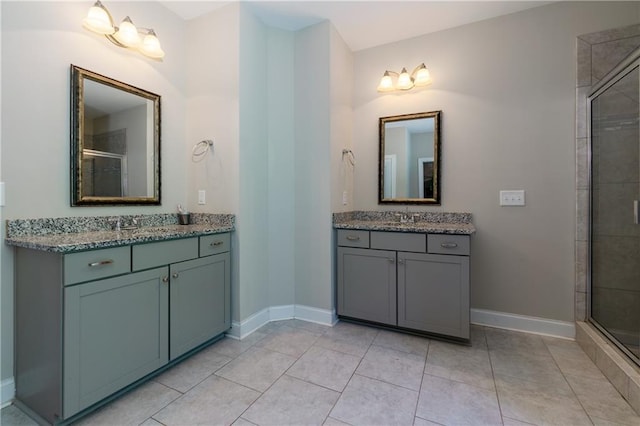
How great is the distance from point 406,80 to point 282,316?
98.3 inches

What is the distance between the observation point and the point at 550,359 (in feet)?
6.48

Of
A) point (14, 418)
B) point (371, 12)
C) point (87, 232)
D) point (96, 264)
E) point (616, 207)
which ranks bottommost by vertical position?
point (14, 418)

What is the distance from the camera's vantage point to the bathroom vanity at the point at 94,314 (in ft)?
4.39

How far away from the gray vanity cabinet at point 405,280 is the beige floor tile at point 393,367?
32 centimetres

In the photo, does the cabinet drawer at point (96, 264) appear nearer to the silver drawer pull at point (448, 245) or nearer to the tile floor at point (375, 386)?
the tile floor at point (375, 386)

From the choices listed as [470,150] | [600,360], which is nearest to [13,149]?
[470,150]

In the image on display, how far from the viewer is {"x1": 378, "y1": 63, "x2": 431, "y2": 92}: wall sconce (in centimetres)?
259

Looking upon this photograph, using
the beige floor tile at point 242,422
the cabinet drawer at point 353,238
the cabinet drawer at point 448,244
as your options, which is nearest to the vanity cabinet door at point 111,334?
the beige floor tile at point 242,422

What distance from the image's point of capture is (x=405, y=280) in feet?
7.57

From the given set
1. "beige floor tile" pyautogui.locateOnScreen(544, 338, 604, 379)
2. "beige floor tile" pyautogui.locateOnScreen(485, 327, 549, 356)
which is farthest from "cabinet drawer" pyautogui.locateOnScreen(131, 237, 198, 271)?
"beige floor tile" pyautogui.locateOnScreen(544, 338, 604, 379)

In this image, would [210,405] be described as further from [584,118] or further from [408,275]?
[584,118]

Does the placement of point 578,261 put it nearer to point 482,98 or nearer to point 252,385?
point 482,98

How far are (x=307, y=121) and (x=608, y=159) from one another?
7.63 ft

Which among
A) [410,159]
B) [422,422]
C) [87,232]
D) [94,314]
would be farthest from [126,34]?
[422,422]
